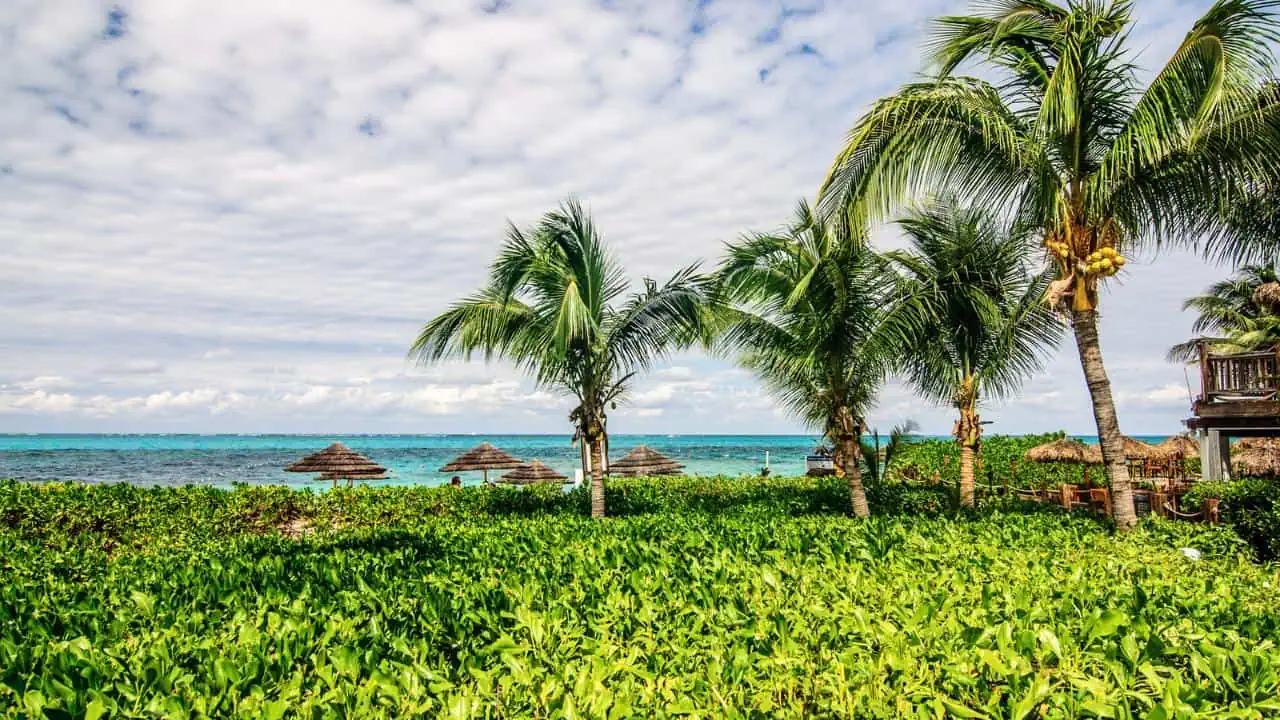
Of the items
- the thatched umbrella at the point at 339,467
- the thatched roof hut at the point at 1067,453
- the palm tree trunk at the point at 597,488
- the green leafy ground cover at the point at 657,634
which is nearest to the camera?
the green leafy ground cover at the point at 657,634

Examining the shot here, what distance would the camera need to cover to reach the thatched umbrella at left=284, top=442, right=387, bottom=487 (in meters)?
21.1

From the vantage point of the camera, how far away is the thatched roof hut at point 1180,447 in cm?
2356

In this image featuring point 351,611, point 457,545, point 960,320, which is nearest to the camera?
point 351,611

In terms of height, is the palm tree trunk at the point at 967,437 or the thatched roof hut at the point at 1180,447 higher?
the palm tree trunk at the point at 967,437

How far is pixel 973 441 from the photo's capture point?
1227cm

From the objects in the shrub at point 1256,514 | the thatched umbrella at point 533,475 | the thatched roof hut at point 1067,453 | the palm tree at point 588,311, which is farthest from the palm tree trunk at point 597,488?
the thatched roof hut at point 1067,453

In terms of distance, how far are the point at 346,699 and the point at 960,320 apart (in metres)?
11.7

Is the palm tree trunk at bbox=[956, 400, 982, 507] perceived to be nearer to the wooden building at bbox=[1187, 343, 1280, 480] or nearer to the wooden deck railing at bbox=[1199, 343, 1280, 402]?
the wooden building at bbox=[1187, 343, 1280, 480]

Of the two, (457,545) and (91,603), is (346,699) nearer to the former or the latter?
(91,603)

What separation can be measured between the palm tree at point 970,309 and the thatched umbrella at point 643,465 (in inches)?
455

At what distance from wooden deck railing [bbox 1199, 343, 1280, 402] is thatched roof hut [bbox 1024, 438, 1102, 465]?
198 inches

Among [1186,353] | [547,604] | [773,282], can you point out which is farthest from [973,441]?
[1186,353]

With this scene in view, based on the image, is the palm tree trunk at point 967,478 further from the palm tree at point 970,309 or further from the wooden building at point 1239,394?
the wooden building at point 1239,394

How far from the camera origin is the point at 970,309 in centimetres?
1200
